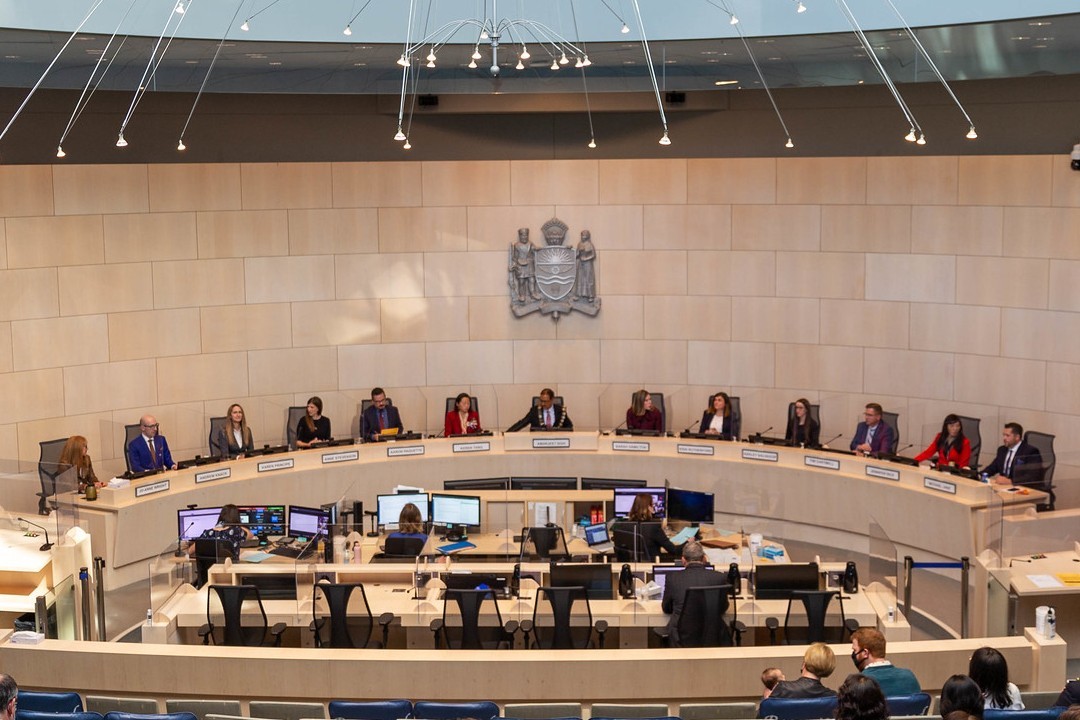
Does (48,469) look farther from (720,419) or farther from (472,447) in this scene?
(720,419)

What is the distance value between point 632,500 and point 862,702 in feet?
16.9

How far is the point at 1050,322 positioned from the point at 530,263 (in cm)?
563

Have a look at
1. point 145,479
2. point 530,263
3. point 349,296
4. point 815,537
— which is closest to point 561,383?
point 530,263

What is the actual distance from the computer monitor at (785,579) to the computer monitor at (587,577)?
41.2 inches

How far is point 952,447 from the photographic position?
1155 centimetres

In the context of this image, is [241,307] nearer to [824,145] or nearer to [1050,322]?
[824,145]

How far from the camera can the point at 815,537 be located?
475 inches

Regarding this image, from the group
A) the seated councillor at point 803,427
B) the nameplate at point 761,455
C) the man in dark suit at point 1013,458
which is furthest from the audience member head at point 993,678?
the seated councillor at point 803,427

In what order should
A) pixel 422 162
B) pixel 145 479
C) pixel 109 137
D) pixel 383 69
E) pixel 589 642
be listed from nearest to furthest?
pixel 589 642, pixel 145 479, pixel 383 69, pixel 109 137, pixel 422 162

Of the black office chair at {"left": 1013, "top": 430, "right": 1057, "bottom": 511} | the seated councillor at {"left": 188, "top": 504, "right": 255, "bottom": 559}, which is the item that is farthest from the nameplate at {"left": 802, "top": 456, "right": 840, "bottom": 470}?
the seated councillor at {"left": 188, "top": 504, "right": 255, "bottom": 559}

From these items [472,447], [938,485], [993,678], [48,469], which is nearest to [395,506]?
[472,447]

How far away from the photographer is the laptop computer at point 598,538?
1000 cm

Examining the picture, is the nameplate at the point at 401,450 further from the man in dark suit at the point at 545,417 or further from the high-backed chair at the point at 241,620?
the high-backed chair at the point at 241,620

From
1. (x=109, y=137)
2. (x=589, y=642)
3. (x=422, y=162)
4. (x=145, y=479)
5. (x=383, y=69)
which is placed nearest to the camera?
→ (x=589, y=642)
